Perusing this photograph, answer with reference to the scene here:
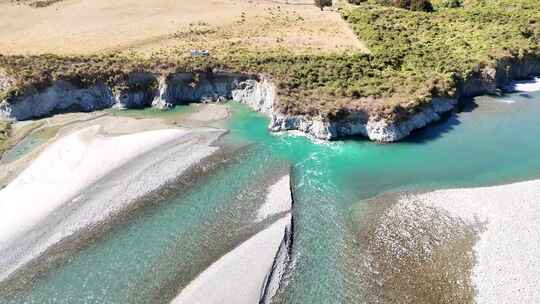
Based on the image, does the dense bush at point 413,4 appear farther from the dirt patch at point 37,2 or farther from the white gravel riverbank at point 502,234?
the dirt patch at point 37,2

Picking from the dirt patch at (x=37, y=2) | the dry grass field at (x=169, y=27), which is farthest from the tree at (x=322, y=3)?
the dirt patch at (x=37, y=2)

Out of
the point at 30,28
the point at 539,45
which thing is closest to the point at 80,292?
the point at 30,28

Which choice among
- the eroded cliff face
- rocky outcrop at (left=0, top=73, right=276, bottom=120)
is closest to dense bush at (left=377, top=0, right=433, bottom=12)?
the eroded cliff face

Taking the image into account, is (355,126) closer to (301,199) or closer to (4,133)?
(301,199)

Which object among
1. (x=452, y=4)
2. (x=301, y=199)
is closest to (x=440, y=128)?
(x=301, y=199)

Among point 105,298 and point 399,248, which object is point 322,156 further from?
point 105,298

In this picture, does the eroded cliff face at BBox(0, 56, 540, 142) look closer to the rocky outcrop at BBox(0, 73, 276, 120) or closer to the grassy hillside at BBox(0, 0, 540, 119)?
the rocky outcrop at BBox(0, 73, 276, 120)
